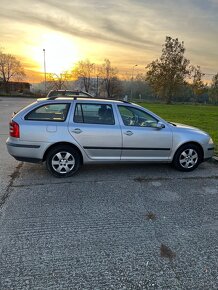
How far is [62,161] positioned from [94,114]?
3.68 feet

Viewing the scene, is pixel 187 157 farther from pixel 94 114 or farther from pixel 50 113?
pixel 50 113

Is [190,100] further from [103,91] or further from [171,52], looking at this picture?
[171,52]

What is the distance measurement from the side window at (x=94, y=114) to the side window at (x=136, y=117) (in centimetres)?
26

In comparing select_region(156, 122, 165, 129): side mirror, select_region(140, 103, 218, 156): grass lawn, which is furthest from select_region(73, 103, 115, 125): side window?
select_region(140, 103, 218, 156): grass lawn

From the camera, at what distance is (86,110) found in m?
4.99

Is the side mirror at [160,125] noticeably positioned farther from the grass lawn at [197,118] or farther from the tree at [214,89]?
the tree at [214,89]

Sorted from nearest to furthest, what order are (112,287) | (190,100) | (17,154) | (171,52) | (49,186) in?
(112,287) < (49,186) < (17,154) < (171,52) < (190,100)

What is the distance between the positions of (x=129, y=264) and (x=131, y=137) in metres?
2.85

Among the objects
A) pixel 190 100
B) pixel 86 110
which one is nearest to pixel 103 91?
pixel 190 100

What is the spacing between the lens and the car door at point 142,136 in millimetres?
5082

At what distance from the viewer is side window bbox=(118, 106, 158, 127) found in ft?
16.9

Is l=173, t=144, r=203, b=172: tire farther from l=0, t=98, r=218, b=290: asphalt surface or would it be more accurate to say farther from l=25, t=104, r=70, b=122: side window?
l=25, t=104, r=70, b=122: side window

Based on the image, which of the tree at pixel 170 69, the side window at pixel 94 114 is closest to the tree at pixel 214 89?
the tree at pixel 170 69

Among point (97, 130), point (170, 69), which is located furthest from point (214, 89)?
point (97, 130)
